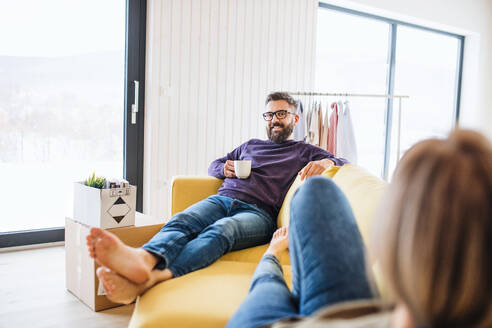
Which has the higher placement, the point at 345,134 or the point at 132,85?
the point at 132,85

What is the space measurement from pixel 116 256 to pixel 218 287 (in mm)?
330

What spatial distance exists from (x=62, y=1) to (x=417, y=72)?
4197mm

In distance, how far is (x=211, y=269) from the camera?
1.43 meters

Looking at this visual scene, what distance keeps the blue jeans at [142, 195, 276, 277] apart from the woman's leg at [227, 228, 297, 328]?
34 cm

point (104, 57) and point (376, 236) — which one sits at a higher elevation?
point (104, 57)

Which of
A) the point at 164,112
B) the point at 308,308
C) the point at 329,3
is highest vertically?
the point at 329,3

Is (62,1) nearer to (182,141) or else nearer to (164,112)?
(164,112)

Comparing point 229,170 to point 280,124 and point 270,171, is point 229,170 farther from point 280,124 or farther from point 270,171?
point 280,124

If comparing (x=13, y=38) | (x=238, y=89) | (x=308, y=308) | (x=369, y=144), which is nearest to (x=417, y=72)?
(x=369, y=144)

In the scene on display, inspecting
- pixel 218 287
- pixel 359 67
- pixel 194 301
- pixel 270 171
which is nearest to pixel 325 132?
pixel 270 171

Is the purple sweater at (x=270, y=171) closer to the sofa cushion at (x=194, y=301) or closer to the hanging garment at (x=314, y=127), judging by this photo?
the sofa cushion at (x=194, y=301)

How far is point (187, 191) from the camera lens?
211 cm

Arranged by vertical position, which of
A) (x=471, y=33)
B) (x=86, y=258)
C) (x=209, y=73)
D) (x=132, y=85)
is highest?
(x=471, y=33)

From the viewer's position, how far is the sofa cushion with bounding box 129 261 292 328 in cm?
112
